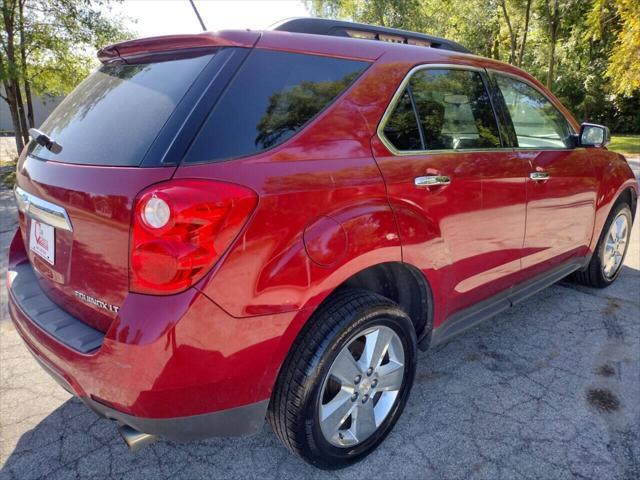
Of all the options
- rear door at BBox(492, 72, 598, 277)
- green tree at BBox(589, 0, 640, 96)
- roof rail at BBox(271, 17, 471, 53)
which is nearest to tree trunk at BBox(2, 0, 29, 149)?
roof rail at BBox(271, 17, 471, 53)

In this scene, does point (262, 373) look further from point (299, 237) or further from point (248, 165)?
point (248, 165)

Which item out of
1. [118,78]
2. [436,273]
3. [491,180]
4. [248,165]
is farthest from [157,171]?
[491,180]

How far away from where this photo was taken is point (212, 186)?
1.52 metres

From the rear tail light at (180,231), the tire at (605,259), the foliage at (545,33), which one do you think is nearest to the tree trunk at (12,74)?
the rear tail light at (180,231)

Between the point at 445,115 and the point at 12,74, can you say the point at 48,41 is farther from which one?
the point at 445,115

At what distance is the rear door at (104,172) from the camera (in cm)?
159

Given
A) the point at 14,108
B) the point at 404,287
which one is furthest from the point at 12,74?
the point at 404,287

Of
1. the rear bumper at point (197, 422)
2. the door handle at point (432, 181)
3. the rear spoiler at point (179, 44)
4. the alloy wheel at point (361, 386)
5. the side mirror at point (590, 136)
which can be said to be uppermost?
the rear spoiler at point (179, 44)

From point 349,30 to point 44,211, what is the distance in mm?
1624

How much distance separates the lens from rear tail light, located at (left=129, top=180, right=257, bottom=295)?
1.48 metres

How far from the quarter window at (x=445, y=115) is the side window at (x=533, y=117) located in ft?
0.95

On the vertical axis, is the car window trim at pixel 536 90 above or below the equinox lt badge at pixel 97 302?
above

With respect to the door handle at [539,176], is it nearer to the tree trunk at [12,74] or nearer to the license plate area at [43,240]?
the license plate area at [43,240]

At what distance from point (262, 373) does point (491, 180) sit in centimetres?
164
